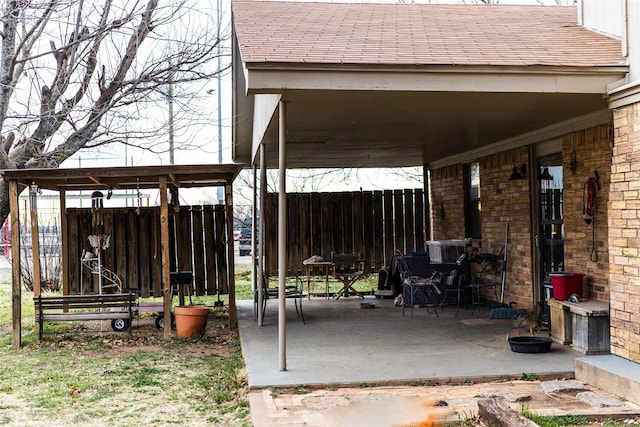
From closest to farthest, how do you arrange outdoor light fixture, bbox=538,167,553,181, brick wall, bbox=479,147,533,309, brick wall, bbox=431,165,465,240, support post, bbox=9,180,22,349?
support post, bbox=9,180,22,349
outdoor light fixture, bbox=538,167,553,181
brick wall, bbox=479,147,533,309
brick wall, bbox=431,165,465,240

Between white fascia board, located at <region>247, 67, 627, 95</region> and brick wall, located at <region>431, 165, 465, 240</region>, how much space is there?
5851 millimetres

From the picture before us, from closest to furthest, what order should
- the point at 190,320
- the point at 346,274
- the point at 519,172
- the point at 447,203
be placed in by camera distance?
the point at 190,320
the point at 519,172
the point at 346,274
the point at 447,203

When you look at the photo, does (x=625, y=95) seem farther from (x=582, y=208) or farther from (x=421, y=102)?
(x=582, y=208)

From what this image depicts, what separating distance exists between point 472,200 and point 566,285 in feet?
14.5

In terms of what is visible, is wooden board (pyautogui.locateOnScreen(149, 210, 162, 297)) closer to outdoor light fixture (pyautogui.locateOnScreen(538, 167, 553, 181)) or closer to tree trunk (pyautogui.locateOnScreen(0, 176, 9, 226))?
tree trunk (pyautogui.locateOnScreen(0, 176, 9, 226))

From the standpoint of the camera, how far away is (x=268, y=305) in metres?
11.4

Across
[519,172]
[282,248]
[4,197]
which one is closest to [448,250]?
[519,172]

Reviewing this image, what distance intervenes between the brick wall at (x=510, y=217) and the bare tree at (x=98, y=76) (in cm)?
460

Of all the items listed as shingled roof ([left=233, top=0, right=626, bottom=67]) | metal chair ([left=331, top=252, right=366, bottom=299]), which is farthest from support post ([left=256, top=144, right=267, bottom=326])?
metal chair ([left=331, top=252, right=366, bottom=299])

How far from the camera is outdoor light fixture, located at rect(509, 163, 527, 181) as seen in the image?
9281mm

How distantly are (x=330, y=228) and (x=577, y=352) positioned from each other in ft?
24.3

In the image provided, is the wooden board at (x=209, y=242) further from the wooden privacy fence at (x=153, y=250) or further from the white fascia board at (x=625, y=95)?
the white fascia board at (x=625, y=95)

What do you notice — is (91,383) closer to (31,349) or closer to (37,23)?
(31,349)

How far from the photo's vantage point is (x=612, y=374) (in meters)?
5.40
